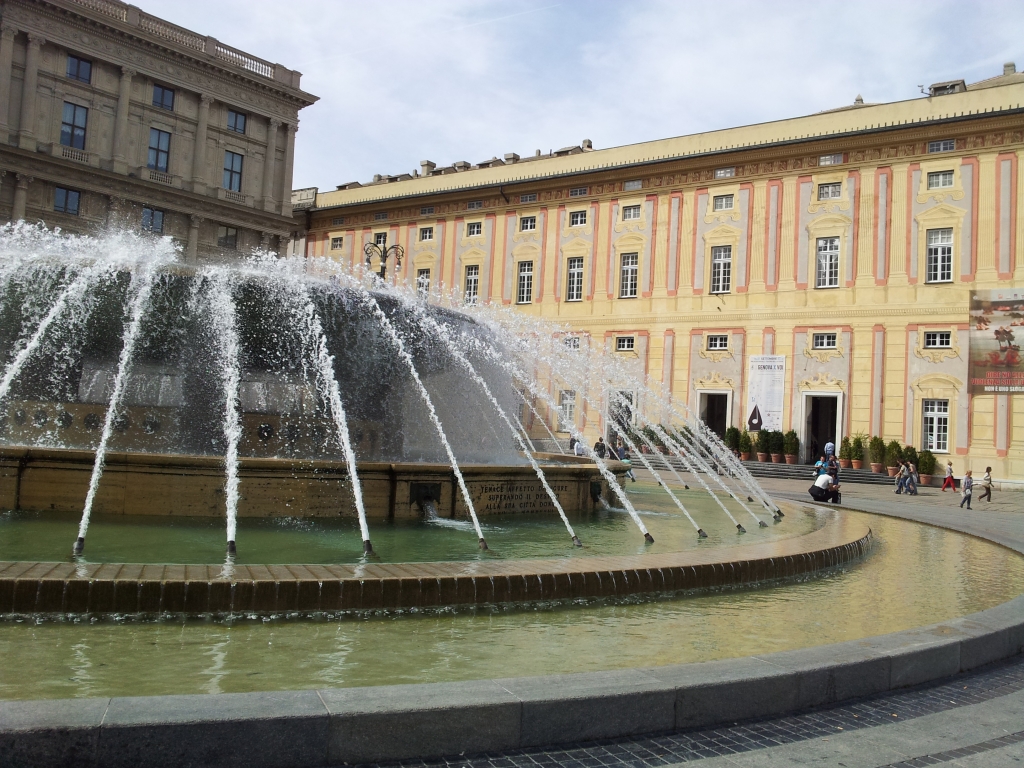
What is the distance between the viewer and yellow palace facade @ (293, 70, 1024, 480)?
29.6m

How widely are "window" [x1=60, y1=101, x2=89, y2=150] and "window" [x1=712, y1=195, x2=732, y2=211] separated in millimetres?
27750

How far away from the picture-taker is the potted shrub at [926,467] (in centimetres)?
2881

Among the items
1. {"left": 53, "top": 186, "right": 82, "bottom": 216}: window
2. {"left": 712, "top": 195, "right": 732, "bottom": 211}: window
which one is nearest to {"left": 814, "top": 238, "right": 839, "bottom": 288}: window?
{"left": 712, "top": 195, "right": 732, "bottom": 211}: window

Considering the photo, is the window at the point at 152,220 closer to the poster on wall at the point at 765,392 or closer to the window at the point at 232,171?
the window at the point at 232,171

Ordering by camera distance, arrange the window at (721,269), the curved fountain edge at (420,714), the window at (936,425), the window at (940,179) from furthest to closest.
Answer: the window at (721,269)
the window at (940,179)
the window at (936,425)
the curved fountain edge at (420,714)

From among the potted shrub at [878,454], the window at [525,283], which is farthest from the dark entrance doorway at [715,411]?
the window at [525,283]

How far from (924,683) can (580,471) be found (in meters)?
6.75

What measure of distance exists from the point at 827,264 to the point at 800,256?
1011 mm

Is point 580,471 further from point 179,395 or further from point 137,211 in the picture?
point 137,211

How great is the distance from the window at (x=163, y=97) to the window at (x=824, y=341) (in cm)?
3129

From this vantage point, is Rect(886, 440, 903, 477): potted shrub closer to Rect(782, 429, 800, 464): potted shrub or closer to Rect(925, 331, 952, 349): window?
Rect(782, 429, 800, 464): potted shrub

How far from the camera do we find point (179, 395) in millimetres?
13102

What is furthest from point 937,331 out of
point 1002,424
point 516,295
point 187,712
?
point 187,712

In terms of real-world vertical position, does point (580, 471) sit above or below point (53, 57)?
below
